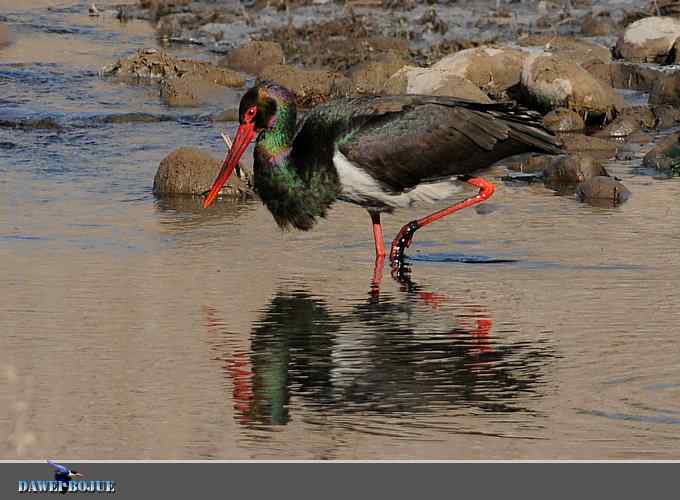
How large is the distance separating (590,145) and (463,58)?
326 centimetres

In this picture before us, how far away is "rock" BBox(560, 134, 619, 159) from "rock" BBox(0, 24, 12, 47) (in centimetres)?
1088

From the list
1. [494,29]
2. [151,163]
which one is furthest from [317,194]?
[494,29]

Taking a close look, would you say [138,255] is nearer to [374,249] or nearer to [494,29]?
[374,249]

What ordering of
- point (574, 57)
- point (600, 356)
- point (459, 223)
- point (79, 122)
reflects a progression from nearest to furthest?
1. point (600, 356)
2. point (459, 223)
3. point (79, 122)
4. point (574, 57)

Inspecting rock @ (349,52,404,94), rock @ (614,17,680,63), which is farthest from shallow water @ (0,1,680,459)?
rock @ (614,17,680,63)

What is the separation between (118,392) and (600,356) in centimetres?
243

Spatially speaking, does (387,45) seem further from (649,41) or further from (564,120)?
(564,120)

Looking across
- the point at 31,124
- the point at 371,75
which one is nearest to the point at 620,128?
the point at 371,75

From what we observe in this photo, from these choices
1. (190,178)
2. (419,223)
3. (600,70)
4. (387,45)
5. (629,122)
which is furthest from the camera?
(387,45)

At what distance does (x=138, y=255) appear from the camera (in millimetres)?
10773

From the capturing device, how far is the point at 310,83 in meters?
18.4

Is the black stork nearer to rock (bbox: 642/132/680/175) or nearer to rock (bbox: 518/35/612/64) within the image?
rock (bbox: 642/132/680/175)

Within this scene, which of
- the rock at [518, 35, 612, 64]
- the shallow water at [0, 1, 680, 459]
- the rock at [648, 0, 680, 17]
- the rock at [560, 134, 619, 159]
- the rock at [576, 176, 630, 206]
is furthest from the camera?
the rock at [648, 0, 680, 17]

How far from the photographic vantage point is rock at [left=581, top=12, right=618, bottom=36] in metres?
25.0
